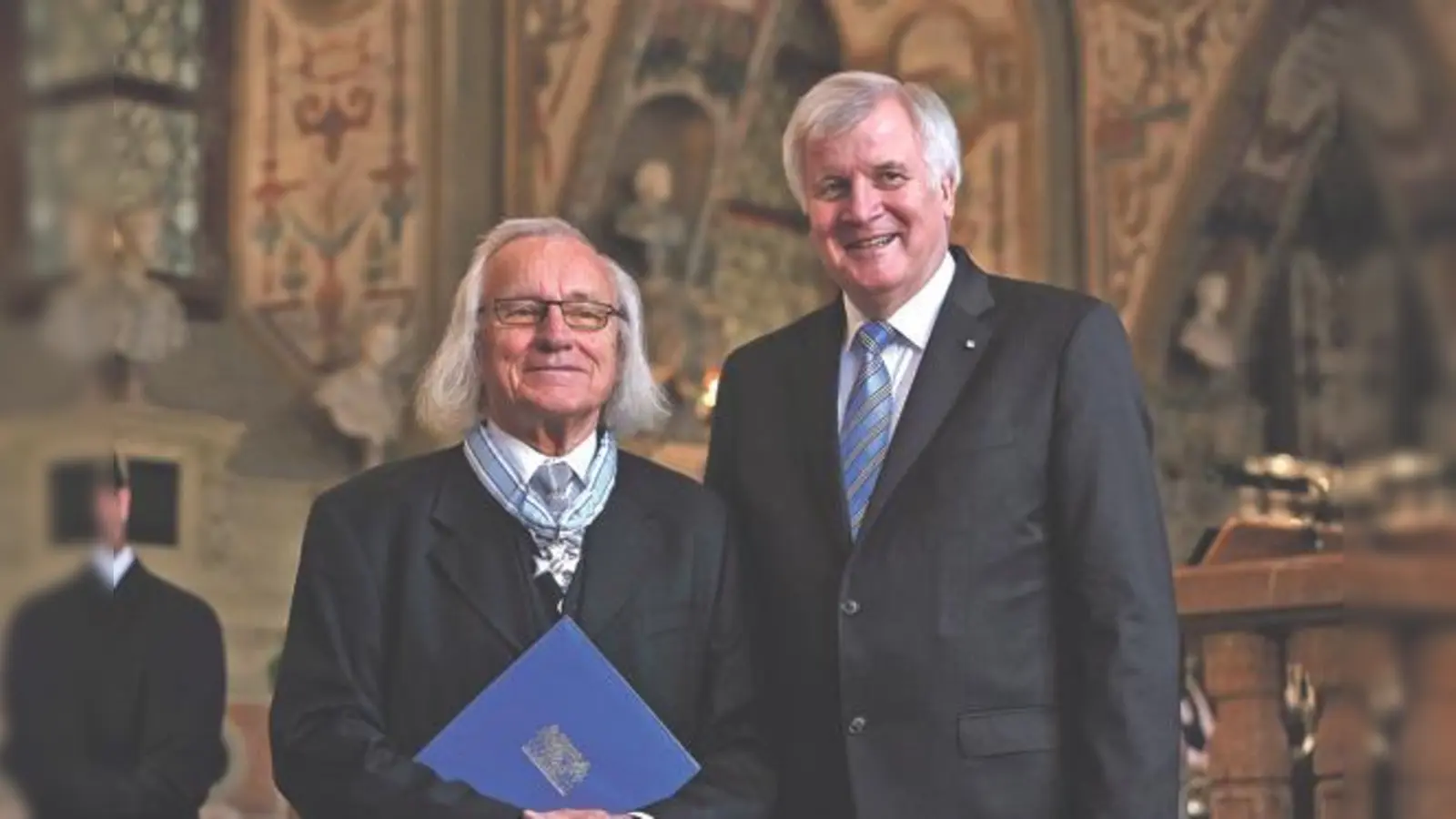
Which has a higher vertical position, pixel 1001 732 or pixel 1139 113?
pixel 1139 113

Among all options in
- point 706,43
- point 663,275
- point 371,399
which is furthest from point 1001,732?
point 706,43

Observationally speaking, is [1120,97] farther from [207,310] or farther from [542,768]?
[542,768]

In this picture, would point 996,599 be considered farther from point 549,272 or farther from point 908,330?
point 549,272

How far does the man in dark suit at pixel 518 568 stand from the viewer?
216cm

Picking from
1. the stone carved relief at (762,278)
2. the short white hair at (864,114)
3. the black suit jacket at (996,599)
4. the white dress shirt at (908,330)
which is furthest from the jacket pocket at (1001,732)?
the stone carved relief at (762,278)

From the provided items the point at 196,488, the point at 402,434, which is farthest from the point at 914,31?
the point at 196,488

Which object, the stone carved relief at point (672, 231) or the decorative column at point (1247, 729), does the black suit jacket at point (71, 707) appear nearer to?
the decorative column at point (1247, 729)

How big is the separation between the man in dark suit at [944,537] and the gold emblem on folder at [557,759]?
0.90ft

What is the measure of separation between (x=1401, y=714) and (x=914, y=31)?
31.2 ft

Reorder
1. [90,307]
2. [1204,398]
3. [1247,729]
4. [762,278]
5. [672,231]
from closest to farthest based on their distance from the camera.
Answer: [90,307] → [1247,729] → [672,231] → [762,278] → [1204,398]

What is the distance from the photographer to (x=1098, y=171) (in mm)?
9617

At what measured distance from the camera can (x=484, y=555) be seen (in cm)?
222

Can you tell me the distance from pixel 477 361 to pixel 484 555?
0.22 meters

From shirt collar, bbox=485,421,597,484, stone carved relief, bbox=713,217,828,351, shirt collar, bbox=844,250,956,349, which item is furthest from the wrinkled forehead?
stone carved relief, bbox=713,217,828,351
